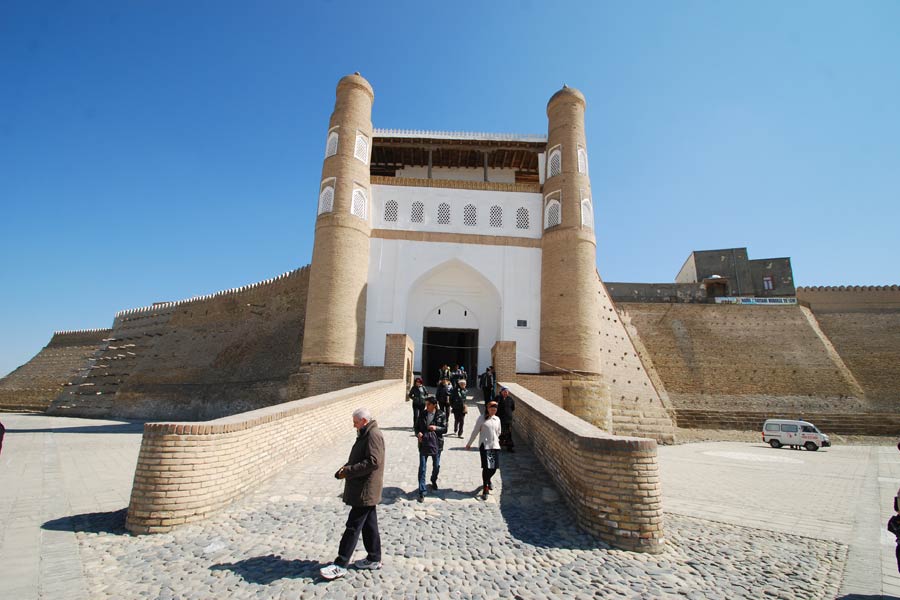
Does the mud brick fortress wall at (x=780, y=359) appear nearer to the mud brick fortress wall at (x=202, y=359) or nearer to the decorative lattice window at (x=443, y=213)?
the decorative lattice window at (x=443, y=213)

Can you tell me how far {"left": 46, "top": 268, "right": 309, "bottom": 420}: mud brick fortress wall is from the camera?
60.8ft

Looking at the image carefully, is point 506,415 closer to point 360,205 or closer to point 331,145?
point 360,205

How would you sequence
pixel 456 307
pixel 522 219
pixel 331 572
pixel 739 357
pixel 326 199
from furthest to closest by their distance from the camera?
pixel 739 357 < pixel 456 307 < pixel 522 219 < pixel 326 199 < pixel 331 572

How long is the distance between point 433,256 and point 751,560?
1241 cm

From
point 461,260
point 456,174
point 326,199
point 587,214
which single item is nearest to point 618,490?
point 461,260

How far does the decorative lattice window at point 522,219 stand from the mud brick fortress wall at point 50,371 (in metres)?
24.9

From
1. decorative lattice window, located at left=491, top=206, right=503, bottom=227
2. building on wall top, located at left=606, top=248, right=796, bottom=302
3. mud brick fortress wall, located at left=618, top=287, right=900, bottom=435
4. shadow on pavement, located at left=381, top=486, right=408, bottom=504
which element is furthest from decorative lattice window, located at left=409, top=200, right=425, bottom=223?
building on wall top, located at left=606, top=248, right=796, bottom=302

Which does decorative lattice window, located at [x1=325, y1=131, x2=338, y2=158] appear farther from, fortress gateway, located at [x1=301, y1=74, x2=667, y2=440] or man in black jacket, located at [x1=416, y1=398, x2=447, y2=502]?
man in black jacket, located at [x1=416, y1=398, x2=447, y2=502]

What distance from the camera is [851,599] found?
10.1 ft

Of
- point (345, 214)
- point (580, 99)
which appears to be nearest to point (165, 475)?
point (345, 214)

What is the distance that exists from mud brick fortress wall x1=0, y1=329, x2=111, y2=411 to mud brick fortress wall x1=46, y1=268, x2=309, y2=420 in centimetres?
301

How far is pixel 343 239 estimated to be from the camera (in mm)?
14000

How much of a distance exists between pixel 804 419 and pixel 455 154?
19.2 metres

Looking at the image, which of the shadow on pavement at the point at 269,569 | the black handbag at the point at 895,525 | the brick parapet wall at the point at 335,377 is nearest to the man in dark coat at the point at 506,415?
the shadow on pavement at the point at 269,569
